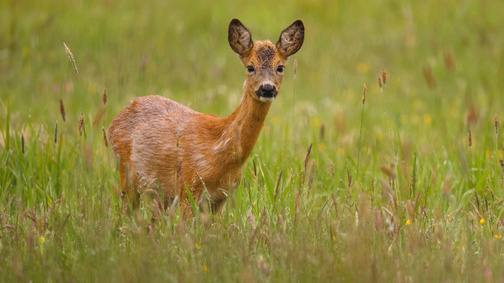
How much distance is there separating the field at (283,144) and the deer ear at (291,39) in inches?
27.4

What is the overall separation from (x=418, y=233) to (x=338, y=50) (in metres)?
7.92

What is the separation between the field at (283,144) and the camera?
3.85 metres

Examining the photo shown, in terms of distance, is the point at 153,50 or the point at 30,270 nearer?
the point at 30,270

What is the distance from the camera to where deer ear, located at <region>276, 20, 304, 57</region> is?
17.2 feet

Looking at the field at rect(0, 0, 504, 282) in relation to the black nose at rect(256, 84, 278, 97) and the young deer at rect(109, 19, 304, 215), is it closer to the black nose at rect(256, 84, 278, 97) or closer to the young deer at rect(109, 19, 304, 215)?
the young deer at rect(109, 19, 304, 215)

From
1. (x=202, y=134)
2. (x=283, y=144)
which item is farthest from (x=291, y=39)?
(x=283, y=144)

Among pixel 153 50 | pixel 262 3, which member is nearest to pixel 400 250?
pixel 153 50

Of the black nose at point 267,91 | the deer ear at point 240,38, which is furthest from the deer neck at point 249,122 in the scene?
the deer ear at point 240,38

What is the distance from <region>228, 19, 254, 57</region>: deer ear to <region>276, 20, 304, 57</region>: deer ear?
217 millimetres

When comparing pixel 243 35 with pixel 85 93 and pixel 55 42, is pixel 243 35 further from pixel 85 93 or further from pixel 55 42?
pixel 55 42

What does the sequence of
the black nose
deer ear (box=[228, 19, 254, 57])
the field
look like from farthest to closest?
deer ear (box=[228, 19, 254, 57])
the black nose
the field

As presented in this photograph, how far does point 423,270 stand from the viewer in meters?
3.60

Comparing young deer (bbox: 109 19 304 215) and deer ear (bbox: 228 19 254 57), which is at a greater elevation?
deer ear (bbox: 228 19 254 57)

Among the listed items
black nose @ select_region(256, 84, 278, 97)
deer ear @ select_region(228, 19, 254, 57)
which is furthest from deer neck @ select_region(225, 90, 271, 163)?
deer ear @ select_region(228, 19, 254, 57)
